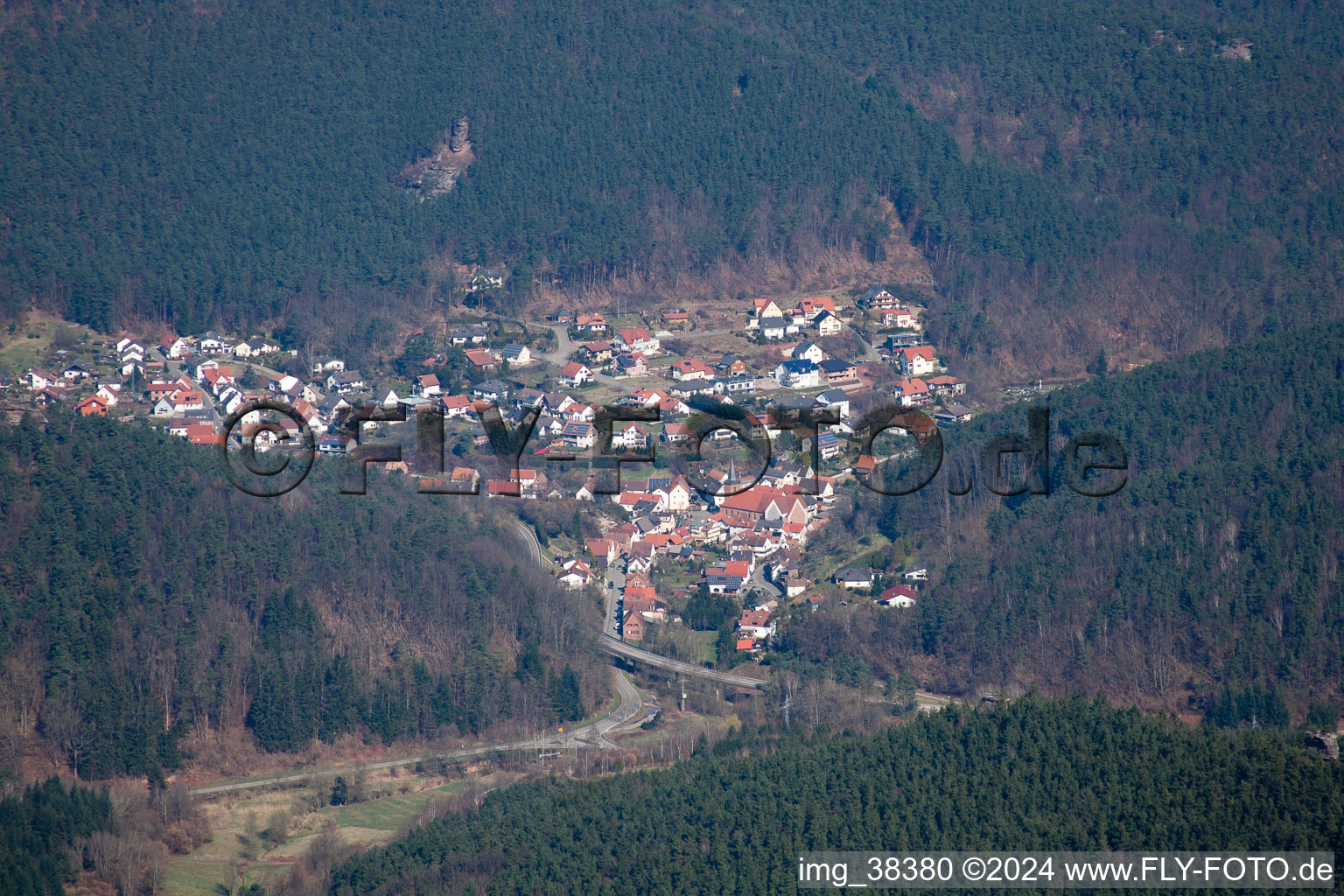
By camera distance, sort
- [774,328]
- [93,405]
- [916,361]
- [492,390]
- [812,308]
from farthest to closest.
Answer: [812,308] < [774,328] < [916,361] < [492,390] < [93,405]

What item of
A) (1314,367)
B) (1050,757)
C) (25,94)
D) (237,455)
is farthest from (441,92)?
(1050,757)

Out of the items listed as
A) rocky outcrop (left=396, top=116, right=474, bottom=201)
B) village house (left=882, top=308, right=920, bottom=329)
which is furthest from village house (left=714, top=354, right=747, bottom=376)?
rocky outcrop (left=396, top=116, right=474, bottom=201)

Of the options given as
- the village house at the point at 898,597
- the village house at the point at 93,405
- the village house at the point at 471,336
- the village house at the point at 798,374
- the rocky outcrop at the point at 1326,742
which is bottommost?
the rocky outcrop at the point at 1326,742

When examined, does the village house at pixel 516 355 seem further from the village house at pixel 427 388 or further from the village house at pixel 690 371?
the village house at pixel 690 371

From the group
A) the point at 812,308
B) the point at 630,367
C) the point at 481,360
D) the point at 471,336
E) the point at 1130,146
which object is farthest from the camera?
the point at 1130,146

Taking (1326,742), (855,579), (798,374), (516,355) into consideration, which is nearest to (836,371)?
(798,374)

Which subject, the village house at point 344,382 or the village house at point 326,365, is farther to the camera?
the village house at point 326,365

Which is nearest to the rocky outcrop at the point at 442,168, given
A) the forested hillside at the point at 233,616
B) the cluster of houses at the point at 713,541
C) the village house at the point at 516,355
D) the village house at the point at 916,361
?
the village house at the point at 516,355

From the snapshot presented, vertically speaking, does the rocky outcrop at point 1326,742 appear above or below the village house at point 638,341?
below

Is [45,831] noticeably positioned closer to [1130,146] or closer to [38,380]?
[38,380]
